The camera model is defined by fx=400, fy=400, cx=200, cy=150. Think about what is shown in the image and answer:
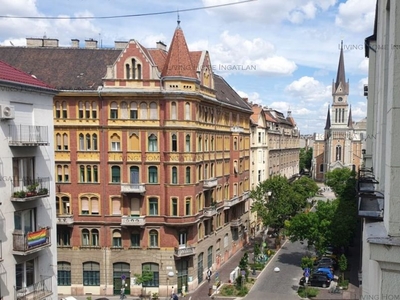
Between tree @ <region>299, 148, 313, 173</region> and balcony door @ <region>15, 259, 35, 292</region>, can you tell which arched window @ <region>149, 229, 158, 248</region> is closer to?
balcony door @ <region>15, 259, 35, 292</region>

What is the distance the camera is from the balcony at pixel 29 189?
15359mm

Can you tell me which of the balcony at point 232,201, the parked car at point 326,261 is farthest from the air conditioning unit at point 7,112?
the parked car at point 326,261

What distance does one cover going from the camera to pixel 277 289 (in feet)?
109

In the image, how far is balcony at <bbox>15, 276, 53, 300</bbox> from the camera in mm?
15564

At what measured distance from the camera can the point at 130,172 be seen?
32.8 meters

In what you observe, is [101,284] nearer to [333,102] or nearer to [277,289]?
[277,289]

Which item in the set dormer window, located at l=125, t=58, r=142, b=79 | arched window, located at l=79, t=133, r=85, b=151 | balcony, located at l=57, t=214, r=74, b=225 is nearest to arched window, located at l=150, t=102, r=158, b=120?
dormer window, located at l=125, t=58, r=142, b=79

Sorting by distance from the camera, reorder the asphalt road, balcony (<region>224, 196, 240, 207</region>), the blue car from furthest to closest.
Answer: balcony (<region>224, 196, 240, 207</region>)
the blue car
the asphalt road

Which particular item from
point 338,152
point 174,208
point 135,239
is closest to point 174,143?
point 174,208

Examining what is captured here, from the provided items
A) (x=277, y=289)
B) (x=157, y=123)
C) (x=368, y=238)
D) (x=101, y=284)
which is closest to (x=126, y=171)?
(x=157, y=123)

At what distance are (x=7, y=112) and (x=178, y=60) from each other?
19088 millimetres

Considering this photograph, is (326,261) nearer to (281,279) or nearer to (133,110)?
(281,279)

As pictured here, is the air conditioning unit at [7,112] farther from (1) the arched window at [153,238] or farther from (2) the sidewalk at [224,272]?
(2) the sidewalk at [224,272]

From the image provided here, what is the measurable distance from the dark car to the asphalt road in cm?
118
